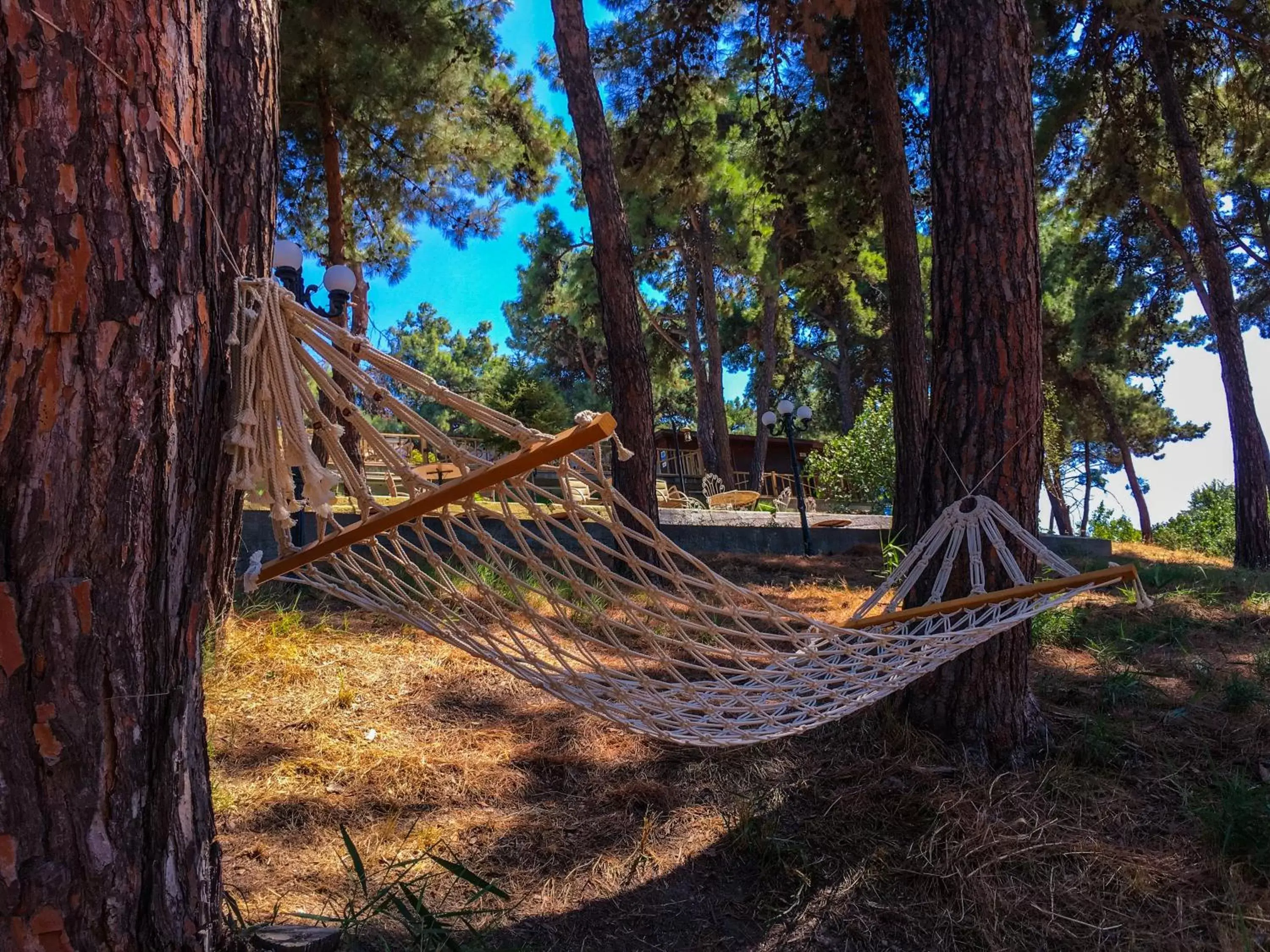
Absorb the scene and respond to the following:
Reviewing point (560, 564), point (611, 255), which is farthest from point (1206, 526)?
point (560, 564)

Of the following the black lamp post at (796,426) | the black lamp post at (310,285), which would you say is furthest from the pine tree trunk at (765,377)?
the black lamp post at (310,285)

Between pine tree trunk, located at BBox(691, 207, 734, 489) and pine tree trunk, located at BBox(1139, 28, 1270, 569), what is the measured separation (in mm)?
5469

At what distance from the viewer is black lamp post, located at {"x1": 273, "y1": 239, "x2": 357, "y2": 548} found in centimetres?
337

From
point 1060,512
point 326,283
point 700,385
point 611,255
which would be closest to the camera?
point 326,283

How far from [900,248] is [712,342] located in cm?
621

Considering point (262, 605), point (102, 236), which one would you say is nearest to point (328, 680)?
point (262, 605)

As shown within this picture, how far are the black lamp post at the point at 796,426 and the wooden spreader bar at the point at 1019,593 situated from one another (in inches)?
157

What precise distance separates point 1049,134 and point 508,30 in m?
3.90

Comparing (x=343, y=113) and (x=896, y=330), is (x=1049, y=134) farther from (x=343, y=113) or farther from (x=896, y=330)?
(x=343, y=113)

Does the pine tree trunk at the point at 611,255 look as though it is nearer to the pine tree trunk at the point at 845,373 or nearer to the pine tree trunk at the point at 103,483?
the pine tree trunk at the point at 103,483

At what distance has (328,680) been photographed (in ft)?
7.97

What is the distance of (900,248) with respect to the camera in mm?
3990

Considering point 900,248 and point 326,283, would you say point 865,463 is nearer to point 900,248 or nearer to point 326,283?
point 900,248

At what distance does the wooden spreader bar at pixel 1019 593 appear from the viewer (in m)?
1.59
